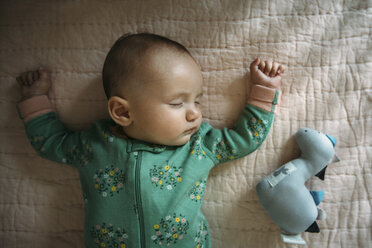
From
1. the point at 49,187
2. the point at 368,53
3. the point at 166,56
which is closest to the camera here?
the point at 166,56

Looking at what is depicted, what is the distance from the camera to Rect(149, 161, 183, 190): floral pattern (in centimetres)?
87

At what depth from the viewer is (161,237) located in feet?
2.84

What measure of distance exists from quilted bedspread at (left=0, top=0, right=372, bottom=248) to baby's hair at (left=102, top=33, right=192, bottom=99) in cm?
15

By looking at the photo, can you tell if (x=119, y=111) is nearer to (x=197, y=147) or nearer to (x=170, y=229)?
(x=197, y=147)

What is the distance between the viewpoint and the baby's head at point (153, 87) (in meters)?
0.82

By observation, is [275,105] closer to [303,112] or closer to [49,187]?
[303,112]

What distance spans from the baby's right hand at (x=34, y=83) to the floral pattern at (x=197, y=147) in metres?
0.55

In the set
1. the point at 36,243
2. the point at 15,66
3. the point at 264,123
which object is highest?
the point at 15,66

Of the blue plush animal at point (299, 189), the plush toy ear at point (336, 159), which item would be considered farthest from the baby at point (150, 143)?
the plush toy ear at point (336, 159)

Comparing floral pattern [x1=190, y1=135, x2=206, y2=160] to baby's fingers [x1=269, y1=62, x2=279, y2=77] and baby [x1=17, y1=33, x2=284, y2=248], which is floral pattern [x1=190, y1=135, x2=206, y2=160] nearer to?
baby [x1=17, y1=33, x2=284, y2=248]

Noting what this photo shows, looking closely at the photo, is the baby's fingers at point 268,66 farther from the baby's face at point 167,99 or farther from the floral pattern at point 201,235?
the floral pattern at point 201,235

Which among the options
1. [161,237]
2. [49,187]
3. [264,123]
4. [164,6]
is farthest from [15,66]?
[264,123]

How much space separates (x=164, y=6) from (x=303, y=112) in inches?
23.6

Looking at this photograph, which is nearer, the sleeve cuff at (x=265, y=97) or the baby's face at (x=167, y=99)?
the baby's face at (x=167, y=99)
